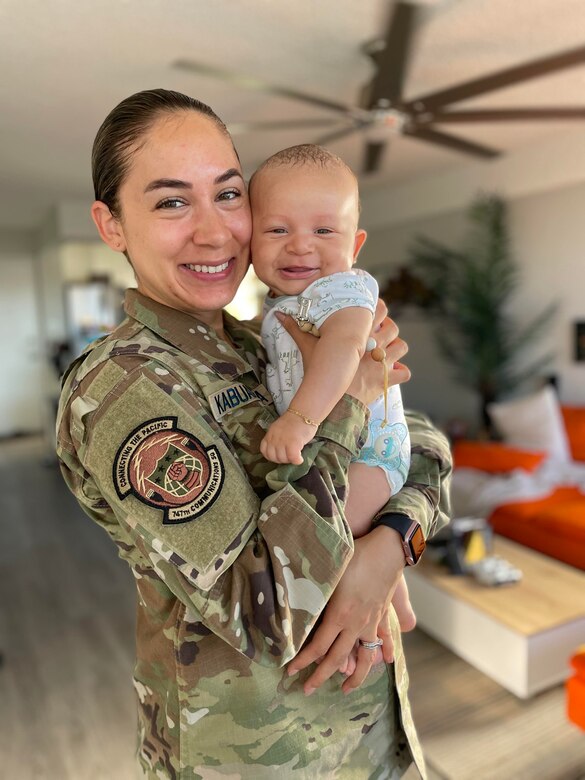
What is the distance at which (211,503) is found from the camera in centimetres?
67

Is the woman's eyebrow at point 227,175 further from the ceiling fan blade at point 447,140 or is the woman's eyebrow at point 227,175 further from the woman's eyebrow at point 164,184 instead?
the ceiling fan blade at point 447,140

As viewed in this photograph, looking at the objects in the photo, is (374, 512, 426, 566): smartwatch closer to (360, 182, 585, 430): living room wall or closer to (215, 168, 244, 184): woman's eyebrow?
(215, 168, 244, 184): woman's eyebrow

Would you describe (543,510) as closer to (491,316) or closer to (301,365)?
(491,316)

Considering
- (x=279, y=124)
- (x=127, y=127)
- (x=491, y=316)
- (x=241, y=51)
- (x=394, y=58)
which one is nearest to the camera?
(x=127, y=127)

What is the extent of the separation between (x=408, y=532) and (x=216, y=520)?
0.27 meters

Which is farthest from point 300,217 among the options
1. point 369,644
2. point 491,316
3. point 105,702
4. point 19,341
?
point 19,341

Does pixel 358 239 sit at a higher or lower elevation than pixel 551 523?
higher

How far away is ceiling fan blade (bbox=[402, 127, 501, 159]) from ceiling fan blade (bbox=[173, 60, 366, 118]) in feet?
1.55

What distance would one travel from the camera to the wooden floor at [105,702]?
6.77ft

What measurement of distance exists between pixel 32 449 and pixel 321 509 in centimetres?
773

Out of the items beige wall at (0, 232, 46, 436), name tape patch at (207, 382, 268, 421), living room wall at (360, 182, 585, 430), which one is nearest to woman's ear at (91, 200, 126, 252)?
name tape patch at (207, 382, 268, 421)

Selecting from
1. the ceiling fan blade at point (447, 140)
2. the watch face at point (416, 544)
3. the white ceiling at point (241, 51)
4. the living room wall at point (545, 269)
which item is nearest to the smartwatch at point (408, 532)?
the watch face at point (416, 544)

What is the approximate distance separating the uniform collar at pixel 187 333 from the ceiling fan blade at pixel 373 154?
100 inches

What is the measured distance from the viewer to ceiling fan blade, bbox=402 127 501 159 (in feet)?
9.80
